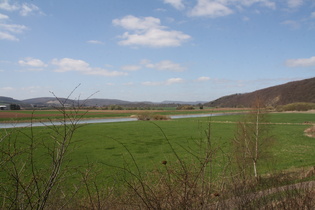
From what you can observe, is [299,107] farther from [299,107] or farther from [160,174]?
[160,174]

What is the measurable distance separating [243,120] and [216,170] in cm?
345

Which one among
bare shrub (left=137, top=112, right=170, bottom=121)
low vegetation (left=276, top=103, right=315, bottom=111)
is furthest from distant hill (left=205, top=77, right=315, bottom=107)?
bare shrub (left=137, top=112, right=170, bottom=121)

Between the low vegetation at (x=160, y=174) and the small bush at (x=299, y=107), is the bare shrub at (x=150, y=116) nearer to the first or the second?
the low vegetation at (x=160, y=174)

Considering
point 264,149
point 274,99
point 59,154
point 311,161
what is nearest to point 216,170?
point 264,149

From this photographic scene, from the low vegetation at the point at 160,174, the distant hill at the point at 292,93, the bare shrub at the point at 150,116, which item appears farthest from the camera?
the distant hill at the point at 292,93

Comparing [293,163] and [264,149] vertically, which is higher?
[264,149]

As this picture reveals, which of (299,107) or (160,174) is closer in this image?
(160,174)

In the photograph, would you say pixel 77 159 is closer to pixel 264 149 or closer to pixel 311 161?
pixel 264 149

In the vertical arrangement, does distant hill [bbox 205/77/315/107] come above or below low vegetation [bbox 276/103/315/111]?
above

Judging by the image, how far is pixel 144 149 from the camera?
83.6 ft

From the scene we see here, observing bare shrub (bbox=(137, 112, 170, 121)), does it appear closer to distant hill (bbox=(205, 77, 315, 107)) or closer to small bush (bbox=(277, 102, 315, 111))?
small bush (bbox=(277, 102, 315, 111))

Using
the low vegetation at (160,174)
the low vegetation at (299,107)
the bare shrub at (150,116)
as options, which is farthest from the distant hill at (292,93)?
the low vegetation at (160,174)

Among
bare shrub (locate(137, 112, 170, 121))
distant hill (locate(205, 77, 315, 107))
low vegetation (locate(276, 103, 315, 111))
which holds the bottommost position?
bare shrub (locate(137, 112, 170, 121))

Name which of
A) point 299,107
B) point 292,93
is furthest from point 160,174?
point 292,93
